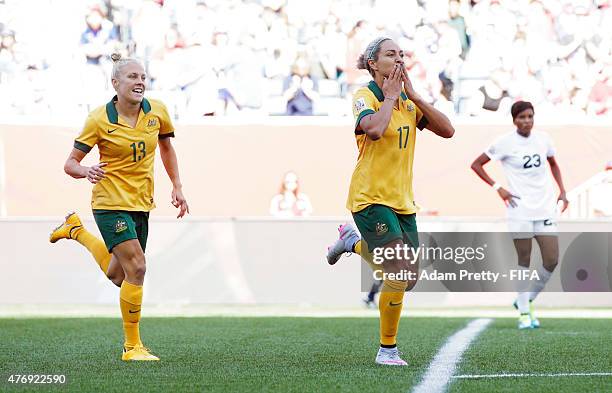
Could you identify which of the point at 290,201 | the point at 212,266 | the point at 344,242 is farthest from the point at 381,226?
the point at 290,201

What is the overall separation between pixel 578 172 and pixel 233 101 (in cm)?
591

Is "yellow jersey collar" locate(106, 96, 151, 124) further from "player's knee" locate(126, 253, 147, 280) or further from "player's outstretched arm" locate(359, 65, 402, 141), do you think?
"player's outstretched arm" locate(359, 65, 402, 141)

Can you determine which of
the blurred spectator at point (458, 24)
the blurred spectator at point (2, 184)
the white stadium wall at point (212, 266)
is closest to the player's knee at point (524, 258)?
the white stadium wall at point (212, 266)

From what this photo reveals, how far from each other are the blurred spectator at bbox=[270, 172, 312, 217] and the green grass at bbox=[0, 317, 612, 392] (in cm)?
588

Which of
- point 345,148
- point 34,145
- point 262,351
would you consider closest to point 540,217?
point 262,351

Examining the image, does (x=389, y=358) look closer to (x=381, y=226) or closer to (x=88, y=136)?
(x=381, y=226)

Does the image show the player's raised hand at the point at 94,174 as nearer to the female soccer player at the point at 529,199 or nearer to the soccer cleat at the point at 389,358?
the soccer cleat at the point at 389,358

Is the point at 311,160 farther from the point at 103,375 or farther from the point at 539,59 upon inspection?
the point at 103,375

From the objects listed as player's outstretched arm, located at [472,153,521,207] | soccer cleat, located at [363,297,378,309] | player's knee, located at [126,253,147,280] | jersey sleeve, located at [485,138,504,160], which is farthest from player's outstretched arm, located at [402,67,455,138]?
soccer cleat, located at [363,297,378,309]

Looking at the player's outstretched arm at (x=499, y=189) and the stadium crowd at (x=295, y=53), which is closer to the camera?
the player's outstretched arm at (x=499, y=189)

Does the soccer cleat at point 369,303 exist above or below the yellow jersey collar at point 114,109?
below

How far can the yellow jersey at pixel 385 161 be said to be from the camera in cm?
684

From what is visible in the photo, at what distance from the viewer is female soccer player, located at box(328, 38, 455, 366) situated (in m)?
6.78

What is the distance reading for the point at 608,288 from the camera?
15.3 m
